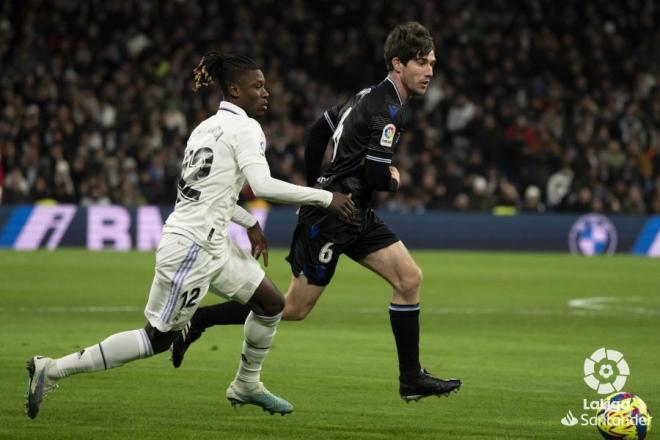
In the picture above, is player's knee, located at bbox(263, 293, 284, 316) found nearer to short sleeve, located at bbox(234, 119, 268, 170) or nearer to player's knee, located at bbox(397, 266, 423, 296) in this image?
short sleeve, located at bbox(234, 119, 268, 170)

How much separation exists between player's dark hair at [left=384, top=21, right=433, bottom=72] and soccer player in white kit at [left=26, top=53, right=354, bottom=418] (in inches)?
54.3

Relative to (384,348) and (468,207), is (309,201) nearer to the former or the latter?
(384,348)

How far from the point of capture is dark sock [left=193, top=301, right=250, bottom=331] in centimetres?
838

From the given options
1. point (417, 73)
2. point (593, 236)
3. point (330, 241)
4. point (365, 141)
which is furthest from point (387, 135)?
point (593, 236)

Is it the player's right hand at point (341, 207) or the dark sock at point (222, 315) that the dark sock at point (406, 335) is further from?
the player's right hand at point (341, 207)

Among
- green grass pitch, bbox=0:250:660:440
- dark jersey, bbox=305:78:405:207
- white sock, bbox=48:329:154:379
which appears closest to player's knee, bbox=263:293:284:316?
green grass pitch, bbox=0:250:660:440

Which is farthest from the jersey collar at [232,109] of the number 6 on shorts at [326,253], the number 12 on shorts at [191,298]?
the number 6 on shorts at [326,253]

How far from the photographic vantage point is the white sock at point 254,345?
299 inches

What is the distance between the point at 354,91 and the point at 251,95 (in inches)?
893

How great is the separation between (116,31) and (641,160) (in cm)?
1226

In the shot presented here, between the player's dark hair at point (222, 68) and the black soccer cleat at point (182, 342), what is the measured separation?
68.5 inches

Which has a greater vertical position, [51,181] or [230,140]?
[230,140]

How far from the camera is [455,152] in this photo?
2878 centimetres

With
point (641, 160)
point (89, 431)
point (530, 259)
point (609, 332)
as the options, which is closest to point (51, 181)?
point (530, 259)
